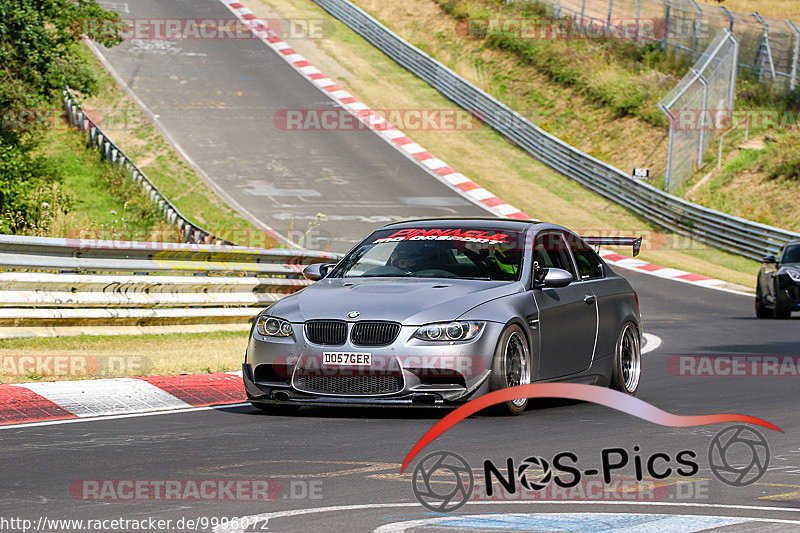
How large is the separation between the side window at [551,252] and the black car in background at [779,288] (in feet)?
35.0

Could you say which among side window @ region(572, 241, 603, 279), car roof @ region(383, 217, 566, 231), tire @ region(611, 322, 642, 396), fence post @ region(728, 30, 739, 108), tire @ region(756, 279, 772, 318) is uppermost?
fence post @ region(728, 30, 739, 108)

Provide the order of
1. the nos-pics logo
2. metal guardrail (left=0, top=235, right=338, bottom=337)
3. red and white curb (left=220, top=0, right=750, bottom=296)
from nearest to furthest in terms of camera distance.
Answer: the nos-pics logo < metal guardrail (left=0, top=235, right=338, bottom=337) < red and white curb (left=220, top=0, right=750, bottom=296)

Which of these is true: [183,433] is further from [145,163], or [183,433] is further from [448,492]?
[145,163]

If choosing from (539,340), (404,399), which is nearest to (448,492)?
(404,399)

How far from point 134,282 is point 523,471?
7813 millimetres

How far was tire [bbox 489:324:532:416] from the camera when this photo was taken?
8508 millimetres

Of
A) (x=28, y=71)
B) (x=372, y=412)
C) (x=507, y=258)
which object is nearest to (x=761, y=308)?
(x=507, y=258)

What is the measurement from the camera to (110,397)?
9234 mm

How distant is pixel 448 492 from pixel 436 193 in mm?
26339

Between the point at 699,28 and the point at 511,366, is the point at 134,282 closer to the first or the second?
the point at 511,366

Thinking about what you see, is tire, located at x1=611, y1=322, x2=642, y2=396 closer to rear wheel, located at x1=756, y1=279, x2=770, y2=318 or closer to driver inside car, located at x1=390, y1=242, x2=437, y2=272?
driver inside car, located at x1=390, y1=242, x2=437, y2=272

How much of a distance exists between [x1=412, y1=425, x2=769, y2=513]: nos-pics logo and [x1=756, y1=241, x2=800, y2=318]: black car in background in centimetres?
1286

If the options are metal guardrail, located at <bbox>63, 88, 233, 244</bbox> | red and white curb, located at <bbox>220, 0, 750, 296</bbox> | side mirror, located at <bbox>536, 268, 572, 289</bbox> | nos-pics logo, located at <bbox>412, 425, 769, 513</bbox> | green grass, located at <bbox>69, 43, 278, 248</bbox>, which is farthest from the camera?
red and white curb, located at <bbox>220, 0, 750, 296</bbox>

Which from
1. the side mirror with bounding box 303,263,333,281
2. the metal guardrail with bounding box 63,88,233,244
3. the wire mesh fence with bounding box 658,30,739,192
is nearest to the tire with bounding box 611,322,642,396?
the side mirror with bounding box 303,263,333,281
